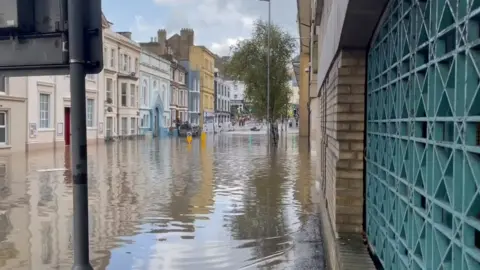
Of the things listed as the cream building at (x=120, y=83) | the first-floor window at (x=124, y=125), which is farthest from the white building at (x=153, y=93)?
the first-floor window at (x=124, y=125)

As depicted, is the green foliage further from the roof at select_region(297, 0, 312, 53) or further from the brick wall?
the brick wall

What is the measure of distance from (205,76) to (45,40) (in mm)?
75658

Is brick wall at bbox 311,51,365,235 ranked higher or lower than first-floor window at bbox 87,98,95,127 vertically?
lower

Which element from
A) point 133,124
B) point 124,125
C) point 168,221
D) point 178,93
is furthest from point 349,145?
point 178,93

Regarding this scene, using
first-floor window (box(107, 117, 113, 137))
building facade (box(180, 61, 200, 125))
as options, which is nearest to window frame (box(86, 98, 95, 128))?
first-floor window (box(107, 117, 113, 137))

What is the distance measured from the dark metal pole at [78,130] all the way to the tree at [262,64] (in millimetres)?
35270

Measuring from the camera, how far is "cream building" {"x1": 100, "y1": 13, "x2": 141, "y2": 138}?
132ft

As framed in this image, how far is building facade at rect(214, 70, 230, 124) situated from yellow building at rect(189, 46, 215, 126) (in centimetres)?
569

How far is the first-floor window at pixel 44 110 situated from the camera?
30008mm

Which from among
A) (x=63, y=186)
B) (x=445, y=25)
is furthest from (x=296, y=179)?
(x=445, y=25)

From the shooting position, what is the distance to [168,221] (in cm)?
883

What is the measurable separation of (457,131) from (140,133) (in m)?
46.8

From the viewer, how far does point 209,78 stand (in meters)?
81.5

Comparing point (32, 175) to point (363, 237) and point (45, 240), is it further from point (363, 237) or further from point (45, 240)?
point (363, 237)
